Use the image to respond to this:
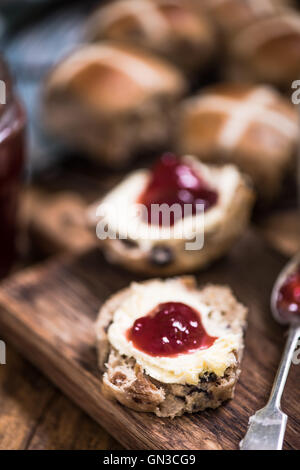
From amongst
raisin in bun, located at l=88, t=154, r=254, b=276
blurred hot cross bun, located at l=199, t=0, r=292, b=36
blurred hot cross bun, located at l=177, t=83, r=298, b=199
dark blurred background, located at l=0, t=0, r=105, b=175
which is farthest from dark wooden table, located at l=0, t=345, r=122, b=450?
blurred hot cross bun, located at l=199, t=0, r=292, b=36

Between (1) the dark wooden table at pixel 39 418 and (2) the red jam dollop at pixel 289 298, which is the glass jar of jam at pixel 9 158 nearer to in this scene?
(1) the dark wooden table at pixel 39 418

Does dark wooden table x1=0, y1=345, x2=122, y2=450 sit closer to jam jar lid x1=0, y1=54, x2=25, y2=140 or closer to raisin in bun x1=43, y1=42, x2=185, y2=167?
jam jar lid x1=0, y1=54, x2=25, y2=140

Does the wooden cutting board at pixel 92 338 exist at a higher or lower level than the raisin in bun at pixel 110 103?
lower

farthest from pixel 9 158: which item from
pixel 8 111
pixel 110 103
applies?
pixel 110 103

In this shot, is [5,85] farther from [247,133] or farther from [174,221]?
[247,133]

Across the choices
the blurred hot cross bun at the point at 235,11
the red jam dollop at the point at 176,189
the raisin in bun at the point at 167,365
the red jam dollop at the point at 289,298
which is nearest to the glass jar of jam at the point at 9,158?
the red jam dollop at the point at 176,189

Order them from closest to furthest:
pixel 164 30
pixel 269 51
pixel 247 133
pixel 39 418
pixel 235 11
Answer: pixel 39 418
pixel 247 133
pixel 269 51
pixel 164 30
pixel 235 11
